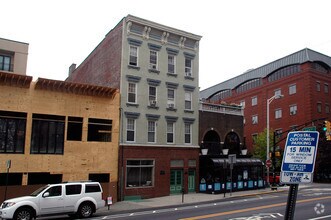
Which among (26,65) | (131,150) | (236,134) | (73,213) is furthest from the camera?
(26,65)

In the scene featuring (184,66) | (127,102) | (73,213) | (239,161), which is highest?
(184,66)

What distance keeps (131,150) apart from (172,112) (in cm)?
593

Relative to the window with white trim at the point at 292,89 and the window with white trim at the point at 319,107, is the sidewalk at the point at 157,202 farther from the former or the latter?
the window with white trim at the point at 292,89

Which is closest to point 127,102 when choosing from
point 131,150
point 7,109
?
point 131,150

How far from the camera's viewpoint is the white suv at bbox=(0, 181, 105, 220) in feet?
59.8

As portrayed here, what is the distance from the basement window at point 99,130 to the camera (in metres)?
29.0

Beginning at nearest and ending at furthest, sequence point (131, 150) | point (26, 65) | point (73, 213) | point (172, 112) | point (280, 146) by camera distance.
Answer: point (73, 213) < point (131, 150) < point (172, 112) < point (26, 65) < point (280, 146)

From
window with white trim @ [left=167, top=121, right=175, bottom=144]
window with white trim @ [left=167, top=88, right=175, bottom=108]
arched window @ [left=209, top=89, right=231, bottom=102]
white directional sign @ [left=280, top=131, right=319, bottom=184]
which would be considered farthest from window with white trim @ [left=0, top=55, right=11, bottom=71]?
white directional sign @ [left=280, top=131, right=319, bottom=184]

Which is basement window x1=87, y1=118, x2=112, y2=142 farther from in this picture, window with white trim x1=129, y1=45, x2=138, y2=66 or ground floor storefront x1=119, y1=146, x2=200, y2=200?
window with white trim x1=129, y1=45, x2=138, y2=66

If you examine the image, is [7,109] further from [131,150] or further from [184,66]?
[184,66]

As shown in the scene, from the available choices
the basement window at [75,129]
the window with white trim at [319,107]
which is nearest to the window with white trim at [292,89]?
the window with white trim at [319,107]

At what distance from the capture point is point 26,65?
47.0 meters

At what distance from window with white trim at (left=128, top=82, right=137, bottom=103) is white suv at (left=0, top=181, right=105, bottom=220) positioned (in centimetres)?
1146

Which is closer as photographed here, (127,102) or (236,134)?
(127,102)
